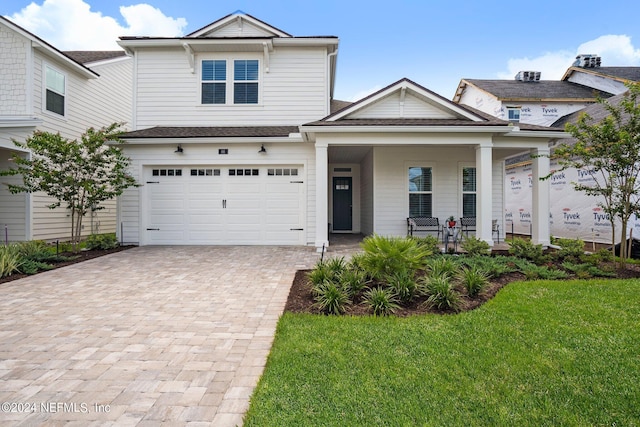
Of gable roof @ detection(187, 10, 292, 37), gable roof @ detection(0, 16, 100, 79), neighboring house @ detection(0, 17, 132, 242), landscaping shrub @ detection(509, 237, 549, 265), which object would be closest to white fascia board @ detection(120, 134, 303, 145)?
neighboring house @ detection(0, 17, 132, 242)

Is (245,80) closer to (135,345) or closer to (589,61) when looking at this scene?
(135,345)

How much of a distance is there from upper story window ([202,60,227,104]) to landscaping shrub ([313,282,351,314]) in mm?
8832

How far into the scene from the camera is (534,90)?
20016 mm

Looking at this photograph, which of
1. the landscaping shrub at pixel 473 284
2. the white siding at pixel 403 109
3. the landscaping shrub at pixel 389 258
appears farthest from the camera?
the white siding at pixel 403 109

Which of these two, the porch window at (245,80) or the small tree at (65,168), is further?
the porch window at (245,80)

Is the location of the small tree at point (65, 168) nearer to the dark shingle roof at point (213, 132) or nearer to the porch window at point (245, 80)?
the dark shingle roof at point (213, 132)

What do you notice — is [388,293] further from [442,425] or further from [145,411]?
[145,411]

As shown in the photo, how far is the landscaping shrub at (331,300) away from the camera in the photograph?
4.21 m

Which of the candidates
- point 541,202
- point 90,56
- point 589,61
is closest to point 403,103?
point 541,202

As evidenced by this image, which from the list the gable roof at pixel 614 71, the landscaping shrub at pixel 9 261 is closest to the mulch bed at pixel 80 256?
the landscaping shrub at pixel 9 261

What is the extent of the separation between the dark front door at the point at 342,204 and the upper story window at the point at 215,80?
17.9ft

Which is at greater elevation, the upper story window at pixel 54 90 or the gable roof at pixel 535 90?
the gable roof at pixel 535 90

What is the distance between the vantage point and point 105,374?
106 inches

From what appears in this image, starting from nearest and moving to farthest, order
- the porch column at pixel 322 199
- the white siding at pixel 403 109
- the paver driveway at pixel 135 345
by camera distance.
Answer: the paver driveway at pixel 135 345
the porch column at pixel 322 199
the white siding at pixel 403 109
